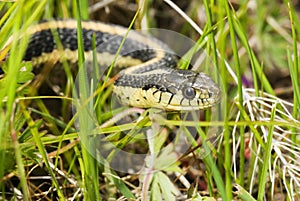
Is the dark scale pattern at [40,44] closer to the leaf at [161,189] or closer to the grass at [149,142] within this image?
the grass at [149,142]

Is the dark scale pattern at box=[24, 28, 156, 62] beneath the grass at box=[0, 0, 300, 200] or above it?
above

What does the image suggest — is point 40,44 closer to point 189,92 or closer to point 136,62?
point 136,62

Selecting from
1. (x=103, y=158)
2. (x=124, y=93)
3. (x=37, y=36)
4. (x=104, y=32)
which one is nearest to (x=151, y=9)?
(x=104, y=32)

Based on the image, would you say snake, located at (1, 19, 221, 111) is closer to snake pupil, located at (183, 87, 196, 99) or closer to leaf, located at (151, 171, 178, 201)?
snake pupil, located at (183, 87, 196, 99)

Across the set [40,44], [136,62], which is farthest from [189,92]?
[40,44]

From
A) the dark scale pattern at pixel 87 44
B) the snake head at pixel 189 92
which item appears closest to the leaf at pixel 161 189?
the snake head at pixel 189 92

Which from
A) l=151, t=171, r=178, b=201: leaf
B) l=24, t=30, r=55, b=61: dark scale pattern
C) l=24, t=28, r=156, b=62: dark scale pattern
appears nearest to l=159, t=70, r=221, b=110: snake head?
l=151, t=171, r=178, b=201: leaf

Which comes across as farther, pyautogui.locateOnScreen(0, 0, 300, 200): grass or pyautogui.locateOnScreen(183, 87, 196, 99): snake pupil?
pyautogui.locateOnScreen(183, 87, 196, 99): snake pupil

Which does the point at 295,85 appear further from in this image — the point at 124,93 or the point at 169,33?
the point at 169,33
